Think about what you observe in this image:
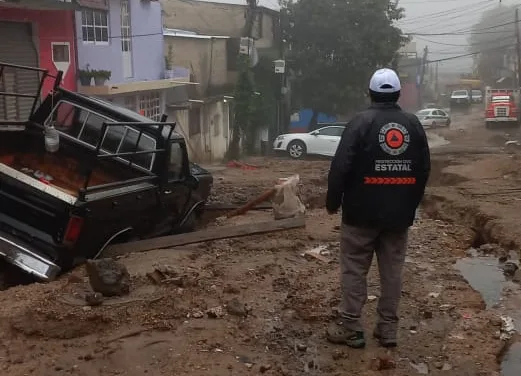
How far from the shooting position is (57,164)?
807cm

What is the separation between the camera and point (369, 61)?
34.9m

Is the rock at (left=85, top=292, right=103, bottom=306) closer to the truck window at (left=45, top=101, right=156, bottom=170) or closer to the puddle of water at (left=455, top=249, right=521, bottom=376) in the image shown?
the truck window at (left=45, top=101, right=156, bottom=170)

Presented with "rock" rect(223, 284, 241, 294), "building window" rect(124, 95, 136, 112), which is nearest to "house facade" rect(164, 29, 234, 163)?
"building window" rect(124, 95, 136, 112)

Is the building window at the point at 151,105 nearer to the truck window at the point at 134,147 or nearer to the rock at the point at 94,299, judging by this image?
the truck window at the point at 134,147

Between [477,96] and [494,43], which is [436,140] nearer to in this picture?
[477,96]

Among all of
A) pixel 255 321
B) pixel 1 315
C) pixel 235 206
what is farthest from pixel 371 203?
pixel 235 206

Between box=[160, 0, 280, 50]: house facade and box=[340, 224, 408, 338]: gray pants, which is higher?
box=[160, 0, 280, 50]: house facade

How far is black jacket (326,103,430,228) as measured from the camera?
4.70 m

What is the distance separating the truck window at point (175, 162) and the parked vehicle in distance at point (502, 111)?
34.7 m

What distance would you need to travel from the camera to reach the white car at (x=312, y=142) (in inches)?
1027

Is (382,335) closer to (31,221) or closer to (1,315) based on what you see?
(1,315)

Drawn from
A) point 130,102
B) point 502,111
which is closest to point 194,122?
point 130,102

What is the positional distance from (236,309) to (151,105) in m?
18.4

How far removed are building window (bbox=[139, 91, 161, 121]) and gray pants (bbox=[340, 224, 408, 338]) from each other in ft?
58.1
